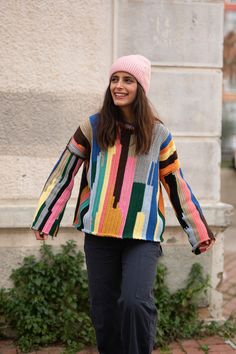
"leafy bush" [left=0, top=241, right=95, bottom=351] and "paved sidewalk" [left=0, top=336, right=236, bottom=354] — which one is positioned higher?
"leafy bush" [left=0, top=241, right=95, bottom=351]

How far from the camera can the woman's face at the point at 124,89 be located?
2764 millimetres

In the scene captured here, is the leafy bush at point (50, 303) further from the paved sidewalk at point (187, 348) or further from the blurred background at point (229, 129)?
the blurred background at point (229, 129)

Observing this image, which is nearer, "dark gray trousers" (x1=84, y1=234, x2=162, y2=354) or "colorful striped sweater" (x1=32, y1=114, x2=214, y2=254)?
"dark gray trousers" (x1=84, y1=234, x2=162, y2=354)

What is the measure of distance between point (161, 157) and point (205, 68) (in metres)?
1.41

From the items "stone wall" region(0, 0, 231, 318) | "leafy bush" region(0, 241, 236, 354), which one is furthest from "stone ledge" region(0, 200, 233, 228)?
"leafy bush" region(0, 241, 236, 354)

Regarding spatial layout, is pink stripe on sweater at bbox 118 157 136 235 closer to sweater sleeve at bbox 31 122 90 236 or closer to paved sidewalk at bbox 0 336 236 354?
sweater sleeve at bbox 31 122 90 236

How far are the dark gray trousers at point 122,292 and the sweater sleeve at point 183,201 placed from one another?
20 centimetres

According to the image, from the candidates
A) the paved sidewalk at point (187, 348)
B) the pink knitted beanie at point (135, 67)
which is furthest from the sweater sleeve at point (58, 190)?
the paved sidewalk at point (187, 348)

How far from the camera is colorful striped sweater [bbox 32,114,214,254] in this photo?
2.73m

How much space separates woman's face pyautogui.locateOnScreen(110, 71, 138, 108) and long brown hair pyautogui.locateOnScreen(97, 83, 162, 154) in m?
0.03

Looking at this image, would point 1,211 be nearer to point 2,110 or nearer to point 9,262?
point 9,262

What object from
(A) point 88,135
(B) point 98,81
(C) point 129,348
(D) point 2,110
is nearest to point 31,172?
(D) point 2,110

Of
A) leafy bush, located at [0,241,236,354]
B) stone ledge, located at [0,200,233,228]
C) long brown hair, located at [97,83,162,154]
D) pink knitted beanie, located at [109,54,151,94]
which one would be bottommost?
leafy bush, located at [0,241,236,354]

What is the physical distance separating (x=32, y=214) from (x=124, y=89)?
4.50ft
